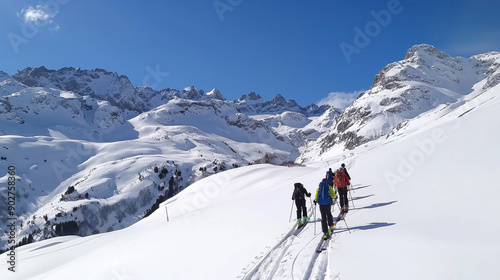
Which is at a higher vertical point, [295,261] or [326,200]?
[326,200]

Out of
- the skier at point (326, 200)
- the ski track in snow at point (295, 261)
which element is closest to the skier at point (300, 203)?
the ski track in snow at point (295, 261)

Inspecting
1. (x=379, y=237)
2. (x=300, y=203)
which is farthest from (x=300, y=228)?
(x=379, y=237)

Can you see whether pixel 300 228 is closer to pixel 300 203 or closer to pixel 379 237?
pixel 300 203

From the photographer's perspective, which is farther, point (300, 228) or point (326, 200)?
point (300, 228)

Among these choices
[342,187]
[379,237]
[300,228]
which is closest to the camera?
[379,237]

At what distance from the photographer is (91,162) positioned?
17062 cm

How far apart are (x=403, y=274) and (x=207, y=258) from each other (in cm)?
738

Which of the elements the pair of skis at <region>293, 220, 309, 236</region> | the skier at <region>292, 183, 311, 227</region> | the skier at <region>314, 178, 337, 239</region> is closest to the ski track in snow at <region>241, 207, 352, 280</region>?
the skier at <region>314, 178, 337, 239</region>

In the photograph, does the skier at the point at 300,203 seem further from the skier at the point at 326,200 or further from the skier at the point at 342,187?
the skier at the point at 326,200

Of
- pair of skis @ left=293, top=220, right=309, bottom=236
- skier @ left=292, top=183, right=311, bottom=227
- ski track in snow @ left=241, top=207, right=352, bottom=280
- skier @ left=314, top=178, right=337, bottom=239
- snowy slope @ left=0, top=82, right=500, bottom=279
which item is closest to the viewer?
snowy slope @ left=0, top=82, right=500, bottom=279

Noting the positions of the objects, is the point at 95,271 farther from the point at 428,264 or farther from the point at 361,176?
the point at 361,176

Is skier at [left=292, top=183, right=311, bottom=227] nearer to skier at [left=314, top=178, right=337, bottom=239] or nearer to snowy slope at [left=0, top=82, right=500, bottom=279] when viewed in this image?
snowy slope at [left=0, top=82, right=500, bottom=279]

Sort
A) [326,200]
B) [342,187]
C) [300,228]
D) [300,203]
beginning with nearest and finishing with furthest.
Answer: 1. [326,200]
2. [300,228]
3. [300,203]
4. [342,187]

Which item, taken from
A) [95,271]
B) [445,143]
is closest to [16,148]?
[95,271]
